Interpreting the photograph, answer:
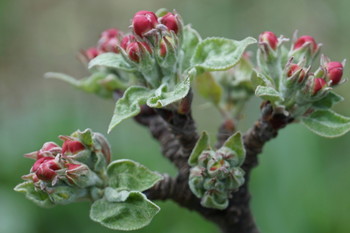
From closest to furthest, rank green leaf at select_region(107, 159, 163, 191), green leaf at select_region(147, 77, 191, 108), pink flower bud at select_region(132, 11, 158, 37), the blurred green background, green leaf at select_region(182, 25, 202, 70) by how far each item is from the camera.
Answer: green leaf at select_region(147, 77, 191, 108)
pink flower bud at select_region(132, 11, 158, 37)
green leaf at select_region(107, 159, 163, 191)
green leaf at select_region(182, 25, 202, 70)
the blurred green background

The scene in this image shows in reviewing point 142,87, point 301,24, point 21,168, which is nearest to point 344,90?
point 301,24

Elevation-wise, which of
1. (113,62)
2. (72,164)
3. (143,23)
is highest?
(143,23)

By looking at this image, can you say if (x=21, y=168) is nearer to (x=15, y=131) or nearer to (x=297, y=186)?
→ (x=15, y=131)

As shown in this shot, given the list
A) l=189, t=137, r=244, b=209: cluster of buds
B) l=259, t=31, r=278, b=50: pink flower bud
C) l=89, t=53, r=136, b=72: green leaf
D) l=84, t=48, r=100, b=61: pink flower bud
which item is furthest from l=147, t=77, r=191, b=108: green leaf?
l=84, t=48, r=100, b=61: pink flower bud

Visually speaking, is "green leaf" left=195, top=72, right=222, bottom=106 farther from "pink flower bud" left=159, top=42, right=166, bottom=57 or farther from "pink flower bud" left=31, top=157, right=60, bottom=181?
"pink flower bud" left=31, top=157, right=60, bottom=181

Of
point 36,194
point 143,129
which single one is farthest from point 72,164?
point 143,129

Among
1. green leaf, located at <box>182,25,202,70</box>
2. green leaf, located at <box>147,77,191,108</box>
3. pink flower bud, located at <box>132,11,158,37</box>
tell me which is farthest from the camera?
green leaf, located at <box>182,25,202,70</box>

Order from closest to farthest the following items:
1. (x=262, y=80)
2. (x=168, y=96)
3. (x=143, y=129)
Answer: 1. (x=168, y=96)
2. (x=262, y=80)
3. (x=143, y=129)

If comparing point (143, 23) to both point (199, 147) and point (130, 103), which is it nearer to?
point (130, 103)
